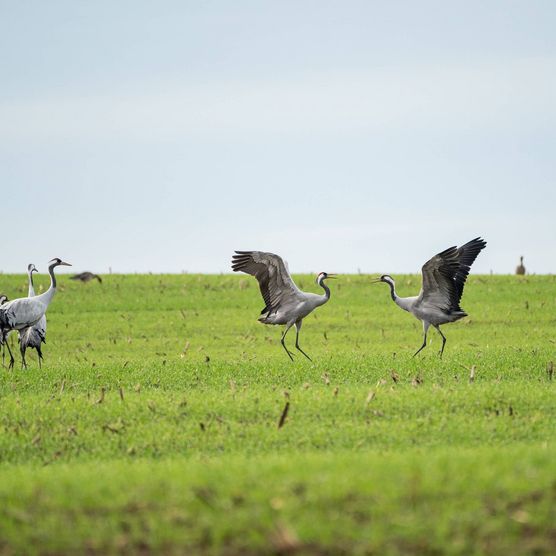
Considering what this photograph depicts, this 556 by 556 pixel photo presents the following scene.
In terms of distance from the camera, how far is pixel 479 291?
35438 mm

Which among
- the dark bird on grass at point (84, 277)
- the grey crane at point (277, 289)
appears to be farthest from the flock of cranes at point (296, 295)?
the dark bird on grass at point (84, 277)

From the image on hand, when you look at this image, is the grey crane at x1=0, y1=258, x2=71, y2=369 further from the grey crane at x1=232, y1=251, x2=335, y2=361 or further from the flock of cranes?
the grey crane at x1=232, y1=251, x2=335, y2=361

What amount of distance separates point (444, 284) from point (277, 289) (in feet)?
10.7

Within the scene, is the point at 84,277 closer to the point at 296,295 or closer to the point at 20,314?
the point at 20,314

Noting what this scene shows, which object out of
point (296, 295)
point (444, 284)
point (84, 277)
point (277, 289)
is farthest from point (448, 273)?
point (84, 277)

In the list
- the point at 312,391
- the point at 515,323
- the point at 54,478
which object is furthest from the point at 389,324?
the point at 54,478

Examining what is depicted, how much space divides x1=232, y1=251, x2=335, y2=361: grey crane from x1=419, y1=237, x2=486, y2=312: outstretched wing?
2023mm

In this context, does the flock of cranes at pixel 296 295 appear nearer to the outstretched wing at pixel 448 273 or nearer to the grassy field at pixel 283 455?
the outstretched wing at pixel 448 273

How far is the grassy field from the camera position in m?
7.92

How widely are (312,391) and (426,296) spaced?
5723 millimetres

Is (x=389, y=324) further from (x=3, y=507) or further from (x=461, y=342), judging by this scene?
(x=3, y=507)

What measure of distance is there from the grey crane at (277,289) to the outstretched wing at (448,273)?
2023 mm

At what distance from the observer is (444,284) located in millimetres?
19172

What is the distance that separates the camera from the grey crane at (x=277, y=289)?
18.5 meters
